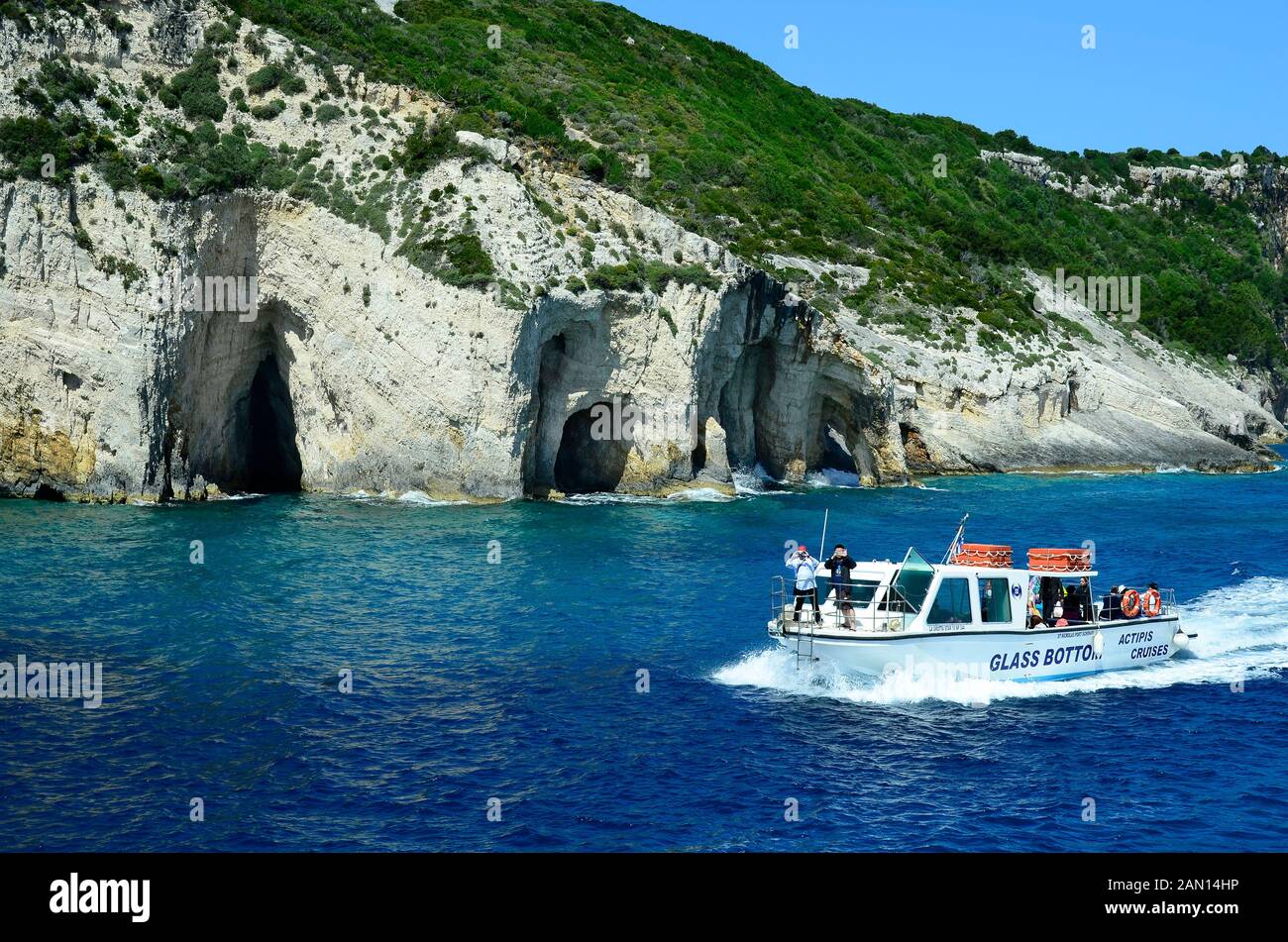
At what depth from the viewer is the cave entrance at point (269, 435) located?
193 feet

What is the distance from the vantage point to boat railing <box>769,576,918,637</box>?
93.4 ft

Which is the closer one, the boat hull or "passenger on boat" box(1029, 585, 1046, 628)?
the boat hull

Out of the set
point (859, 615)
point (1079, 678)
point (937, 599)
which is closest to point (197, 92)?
point (859, 615)

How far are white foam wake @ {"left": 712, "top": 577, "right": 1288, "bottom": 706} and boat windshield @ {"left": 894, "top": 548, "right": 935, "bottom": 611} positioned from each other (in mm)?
1885

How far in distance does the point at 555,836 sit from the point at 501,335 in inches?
1458

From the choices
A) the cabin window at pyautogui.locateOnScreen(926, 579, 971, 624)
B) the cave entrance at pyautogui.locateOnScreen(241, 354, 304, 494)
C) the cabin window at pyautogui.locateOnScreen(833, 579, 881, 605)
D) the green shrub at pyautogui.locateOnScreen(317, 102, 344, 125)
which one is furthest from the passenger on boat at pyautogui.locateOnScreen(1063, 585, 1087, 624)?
the green shrub at pyautogui.locateOnScreen(317, 102, 344, 125)

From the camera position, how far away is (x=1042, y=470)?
3118 inches

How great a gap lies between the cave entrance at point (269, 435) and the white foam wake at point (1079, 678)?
114 feet


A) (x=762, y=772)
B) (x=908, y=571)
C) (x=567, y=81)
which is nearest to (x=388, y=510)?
A: (x=908, y=571)

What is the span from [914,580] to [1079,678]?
5322mm

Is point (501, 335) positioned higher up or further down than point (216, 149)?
further down

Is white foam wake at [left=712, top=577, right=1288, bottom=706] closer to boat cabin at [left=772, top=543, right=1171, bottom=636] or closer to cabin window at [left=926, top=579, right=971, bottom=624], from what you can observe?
boat cabin at [left=772, top=543, right=1171, bottom=636]

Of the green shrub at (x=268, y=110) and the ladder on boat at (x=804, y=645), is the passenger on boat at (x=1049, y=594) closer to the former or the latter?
the ladder on boat at (x=804, y=645)

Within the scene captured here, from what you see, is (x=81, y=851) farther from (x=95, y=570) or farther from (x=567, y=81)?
(x=567, y=81)
